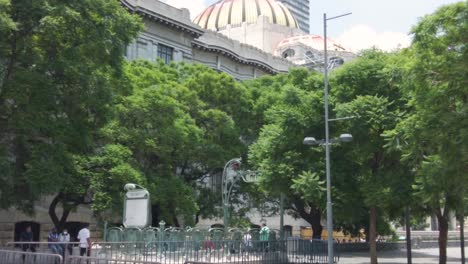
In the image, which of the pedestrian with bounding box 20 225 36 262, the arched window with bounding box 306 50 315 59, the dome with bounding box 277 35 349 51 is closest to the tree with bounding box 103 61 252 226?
the pedestrian with bounding box 20 225 36 262

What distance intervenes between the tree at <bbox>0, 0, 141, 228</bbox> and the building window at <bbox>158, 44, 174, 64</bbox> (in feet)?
83.1

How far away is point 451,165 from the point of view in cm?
1764

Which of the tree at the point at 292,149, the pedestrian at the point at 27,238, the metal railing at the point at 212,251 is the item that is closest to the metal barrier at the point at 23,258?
the metal railing at the point at 212,251

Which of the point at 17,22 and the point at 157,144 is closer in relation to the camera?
the point at 17,22

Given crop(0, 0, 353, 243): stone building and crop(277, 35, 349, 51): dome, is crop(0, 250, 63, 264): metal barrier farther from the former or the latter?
crop(277, 35, 349, 51): dome

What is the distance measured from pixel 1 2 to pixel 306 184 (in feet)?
49.9

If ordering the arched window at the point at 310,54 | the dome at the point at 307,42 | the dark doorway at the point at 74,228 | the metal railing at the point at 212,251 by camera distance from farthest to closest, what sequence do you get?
the dome at the point at 307,42, the arched window at the point at 310,54, the dark doorway at the point at 74,228, the metal railing at the point at 212,251

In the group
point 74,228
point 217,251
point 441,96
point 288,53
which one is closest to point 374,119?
point 441,96

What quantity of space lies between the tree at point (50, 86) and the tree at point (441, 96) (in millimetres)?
12955

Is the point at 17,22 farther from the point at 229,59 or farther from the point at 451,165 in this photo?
the point at 229,59

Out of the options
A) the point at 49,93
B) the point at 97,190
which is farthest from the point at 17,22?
the point at 97,190

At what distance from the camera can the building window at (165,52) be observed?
5116 cm

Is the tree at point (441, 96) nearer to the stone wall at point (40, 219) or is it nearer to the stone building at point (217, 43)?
the stone building at point (217, 43)

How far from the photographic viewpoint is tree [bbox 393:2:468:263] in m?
17.3
